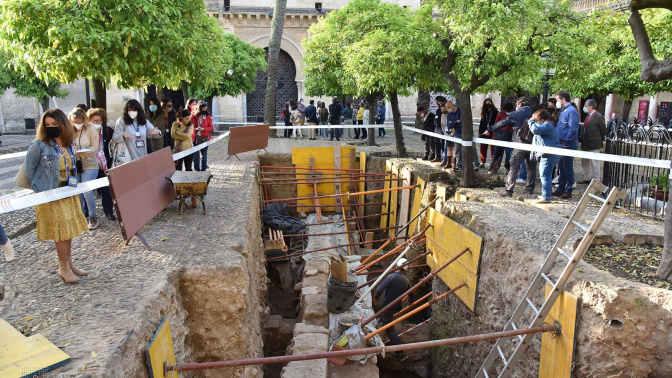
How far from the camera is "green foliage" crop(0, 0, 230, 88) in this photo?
609 centimetres

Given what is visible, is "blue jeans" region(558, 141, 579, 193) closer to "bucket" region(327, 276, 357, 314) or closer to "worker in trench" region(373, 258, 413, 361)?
"worker in trench" region(373, 258, 413, 361)

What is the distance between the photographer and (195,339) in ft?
14.1

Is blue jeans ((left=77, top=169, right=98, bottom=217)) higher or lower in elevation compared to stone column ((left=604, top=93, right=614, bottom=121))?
lower

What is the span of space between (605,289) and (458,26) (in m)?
4.73

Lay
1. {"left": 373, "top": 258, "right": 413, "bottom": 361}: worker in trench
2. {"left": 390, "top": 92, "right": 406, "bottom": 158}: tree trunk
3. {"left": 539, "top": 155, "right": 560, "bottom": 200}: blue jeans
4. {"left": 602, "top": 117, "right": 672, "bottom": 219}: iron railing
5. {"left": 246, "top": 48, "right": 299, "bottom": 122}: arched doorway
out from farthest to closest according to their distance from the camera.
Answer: {"left": 246, "top": 48, "right": 299, "bottom": 122}: arched doorway < {"left": 390, "top": 92, "right": 406, "bottom": 158}: tree trunk < {"left": 373, "top": 258, "right": 413, "bottom": 361}: worker in trench < {"left": 539, "top": 155, "right": 560, "bottom": 200}: blue jeans < {"left": 602, "top": 117, "right": 672, "bottom": 219}: iron railing

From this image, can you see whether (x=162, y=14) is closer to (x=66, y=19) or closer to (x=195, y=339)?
(x=66, y=19)

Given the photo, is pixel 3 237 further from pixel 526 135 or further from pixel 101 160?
pixel 526 135

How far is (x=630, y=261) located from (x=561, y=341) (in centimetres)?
141

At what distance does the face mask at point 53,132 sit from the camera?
429cm

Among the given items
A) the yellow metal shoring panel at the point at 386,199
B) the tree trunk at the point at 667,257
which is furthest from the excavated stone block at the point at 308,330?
the yellow metal shoring panel at the point at 386,199

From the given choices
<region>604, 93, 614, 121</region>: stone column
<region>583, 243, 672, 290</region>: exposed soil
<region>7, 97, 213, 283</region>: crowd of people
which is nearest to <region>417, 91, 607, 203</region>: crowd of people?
<region>583, 243, 672, 290</region>: exposed soil

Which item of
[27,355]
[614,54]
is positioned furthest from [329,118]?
[27,355]

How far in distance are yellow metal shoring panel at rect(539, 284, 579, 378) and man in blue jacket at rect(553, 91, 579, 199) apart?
3726 mm

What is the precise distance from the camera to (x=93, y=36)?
6.05 m
